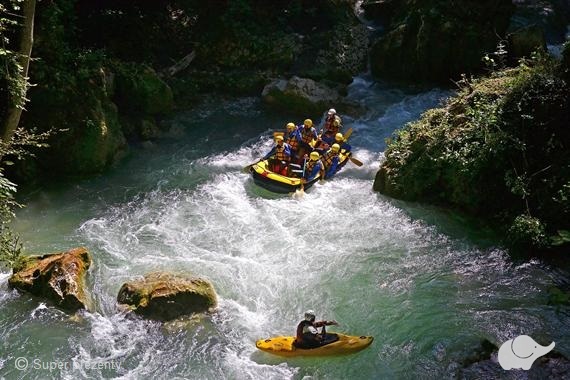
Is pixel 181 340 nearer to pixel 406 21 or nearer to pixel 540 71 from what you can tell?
pixel 540 71

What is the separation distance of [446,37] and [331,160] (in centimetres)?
496

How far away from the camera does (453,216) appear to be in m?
9.07

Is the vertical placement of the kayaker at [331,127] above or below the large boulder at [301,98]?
below

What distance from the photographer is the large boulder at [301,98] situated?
42.3 feet

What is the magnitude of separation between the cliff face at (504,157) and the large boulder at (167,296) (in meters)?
4.24

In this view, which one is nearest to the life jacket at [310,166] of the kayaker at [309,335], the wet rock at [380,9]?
the kayaker at [309,335]

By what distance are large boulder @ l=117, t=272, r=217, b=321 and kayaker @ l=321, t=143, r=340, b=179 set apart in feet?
13.8

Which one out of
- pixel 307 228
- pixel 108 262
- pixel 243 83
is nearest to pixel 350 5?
pixel 243 83

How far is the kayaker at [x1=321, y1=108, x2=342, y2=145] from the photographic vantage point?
11586 mm

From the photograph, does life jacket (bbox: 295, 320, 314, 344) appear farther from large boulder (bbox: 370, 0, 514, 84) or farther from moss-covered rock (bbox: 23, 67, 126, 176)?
large boulder (bbox: 370, 0, 514, 84)

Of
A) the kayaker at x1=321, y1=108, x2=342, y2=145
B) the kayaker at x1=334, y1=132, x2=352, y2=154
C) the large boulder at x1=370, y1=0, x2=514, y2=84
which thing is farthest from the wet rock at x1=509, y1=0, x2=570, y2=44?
the kayaker at x1=334, y1=132, x2=352, y2=154

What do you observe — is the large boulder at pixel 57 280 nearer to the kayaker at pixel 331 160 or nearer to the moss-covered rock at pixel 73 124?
the moss-covered rock at pixel 73 124

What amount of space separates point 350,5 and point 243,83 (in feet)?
16.8

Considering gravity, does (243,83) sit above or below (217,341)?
above
